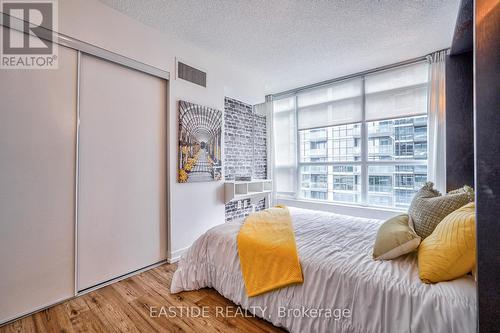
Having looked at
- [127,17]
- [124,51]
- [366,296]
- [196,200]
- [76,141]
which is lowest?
[366,296]

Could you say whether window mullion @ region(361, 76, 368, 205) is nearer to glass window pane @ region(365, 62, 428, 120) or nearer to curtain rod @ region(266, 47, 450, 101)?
glass window pane @ region(365, 62, 428, 120)

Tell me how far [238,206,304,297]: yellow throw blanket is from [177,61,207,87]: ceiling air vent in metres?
2.04

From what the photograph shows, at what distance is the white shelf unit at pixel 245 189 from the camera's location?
319cm

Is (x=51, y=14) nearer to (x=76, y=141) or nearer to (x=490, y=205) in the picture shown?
(x=76, y=141)

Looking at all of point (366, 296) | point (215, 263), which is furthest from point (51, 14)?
point (366, 296)

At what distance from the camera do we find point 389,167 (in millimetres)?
3346

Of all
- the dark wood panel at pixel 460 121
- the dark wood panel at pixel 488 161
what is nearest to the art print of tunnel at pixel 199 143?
the dark wood panel at pixel 488 161

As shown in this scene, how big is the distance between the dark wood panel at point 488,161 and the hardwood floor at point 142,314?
1.19 metres

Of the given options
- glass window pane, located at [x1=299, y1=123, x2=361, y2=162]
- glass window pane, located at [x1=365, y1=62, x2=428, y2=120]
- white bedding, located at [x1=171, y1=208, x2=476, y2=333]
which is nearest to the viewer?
white bedding, located at [x1=171, y1=208, x2=476, y2=333]

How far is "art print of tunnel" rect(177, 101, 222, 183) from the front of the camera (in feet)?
8.79

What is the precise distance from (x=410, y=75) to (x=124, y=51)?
12.1ft

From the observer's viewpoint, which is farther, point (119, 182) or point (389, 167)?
point (389, 167)

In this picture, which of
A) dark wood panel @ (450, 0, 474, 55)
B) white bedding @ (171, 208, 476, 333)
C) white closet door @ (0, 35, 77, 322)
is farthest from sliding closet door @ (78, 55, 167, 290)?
dark wood panel @ (450, 0, 474, 55)

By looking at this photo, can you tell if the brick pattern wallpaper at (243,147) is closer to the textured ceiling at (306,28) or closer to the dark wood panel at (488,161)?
the textured ceiling at (306,28)
